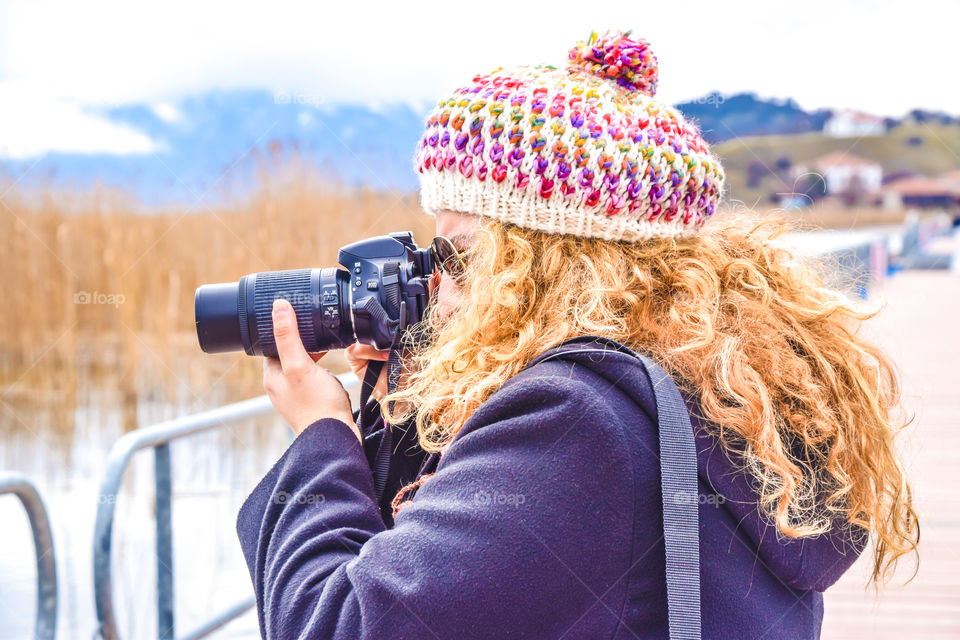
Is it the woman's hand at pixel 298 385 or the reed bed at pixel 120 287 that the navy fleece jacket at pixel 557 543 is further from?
the reed bed at pixel 120 287

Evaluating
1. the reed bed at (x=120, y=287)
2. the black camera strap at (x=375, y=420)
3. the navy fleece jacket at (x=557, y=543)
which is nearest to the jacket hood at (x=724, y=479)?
the navy fleece jacket at (x=557, y=543)

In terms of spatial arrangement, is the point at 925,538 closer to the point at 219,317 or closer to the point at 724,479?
the point at 724,479

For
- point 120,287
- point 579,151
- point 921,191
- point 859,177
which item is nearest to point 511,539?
point 579,151

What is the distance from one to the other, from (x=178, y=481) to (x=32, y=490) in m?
2.19

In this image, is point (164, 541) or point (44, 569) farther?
point (164, 541)

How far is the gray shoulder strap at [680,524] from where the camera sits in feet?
2.34

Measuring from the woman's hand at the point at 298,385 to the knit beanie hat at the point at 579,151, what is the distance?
251mm

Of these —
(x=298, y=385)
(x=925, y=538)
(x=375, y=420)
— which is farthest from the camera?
(x=925, y=538)

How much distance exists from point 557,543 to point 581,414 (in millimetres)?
111

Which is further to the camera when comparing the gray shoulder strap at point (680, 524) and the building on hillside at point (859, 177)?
the building on hillside at point (859, 177)

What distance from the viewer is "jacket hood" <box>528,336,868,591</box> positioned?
0.76 meters

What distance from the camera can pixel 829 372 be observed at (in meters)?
0.85

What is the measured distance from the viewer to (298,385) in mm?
1029

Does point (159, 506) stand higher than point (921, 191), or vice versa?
point (159, 506)
